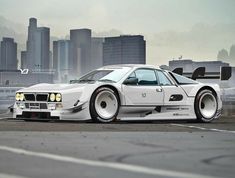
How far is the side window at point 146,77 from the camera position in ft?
40.6

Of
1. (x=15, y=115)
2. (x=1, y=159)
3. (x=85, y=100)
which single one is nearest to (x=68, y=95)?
(x=85, y=100)

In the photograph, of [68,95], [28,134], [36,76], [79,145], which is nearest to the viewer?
[79,145]

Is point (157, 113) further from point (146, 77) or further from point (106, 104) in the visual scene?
point (106, 104)

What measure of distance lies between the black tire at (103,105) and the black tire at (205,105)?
7.20ft

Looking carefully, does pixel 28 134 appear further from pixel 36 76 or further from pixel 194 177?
pixel 36 76

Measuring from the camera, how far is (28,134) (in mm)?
8227

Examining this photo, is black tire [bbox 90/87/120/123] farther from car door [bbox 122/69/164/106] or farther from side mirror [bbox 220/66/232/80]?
side mirror [bbox 220/66/232/80]

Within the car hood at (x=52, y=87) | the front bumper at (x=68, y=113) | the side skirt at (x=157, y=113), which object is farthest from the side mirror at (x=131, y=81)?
the front bumper at (x=68, y=113)

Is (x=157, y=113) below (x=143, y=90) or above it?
below

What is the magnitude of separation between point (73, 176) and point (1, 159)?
123cm

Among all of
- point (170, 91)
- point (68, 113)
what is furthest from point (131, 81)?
point (68, 113)

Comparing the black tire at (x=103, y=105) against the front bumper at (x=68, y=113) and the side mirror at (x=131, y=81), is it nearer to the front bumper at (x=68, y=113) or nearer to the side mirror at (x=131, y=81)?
the front bumper at (x=68, y=113)

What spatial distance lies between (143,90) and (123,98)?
584mm

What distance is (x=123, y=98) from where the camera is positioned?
11.9 metres
